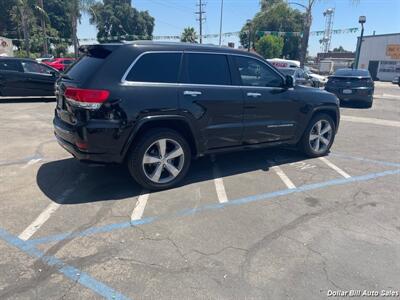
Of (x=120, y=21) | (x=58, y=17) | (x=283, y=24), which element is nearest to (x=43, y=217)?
(x=283, y=24)

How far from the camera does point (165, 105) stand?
406 cm

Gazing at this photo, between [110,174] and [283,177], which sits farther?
[283,177]

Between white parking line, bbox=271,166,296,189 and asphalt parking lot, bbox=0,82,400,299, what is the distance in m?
0.02

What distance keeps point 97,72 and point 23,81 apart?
28.8ft

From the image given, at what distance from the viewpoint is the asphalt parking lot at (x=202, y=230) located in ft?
8.67

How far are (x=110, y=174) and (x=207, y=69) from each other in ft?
6.85

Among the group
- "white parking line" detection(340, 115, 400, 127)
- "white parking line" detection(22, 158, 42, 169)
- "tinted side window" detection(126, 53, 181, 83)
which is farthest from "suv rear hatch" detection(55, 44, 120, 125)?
"white parking line" detection(340, 115, 400, 127)

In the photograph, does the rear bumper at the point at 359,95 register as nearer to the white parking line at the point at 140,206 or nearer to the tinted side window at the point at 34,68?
the tinted side window at the point at 34,68

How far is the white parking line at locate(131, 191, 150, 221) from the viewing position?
3682 mm

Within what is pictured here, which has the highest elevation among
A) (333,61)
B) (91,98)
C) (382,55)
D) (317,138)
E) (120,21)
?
(120,21)

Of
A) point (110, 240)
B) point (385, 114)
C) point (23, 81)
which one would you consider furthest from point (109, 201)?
point (385, 114)

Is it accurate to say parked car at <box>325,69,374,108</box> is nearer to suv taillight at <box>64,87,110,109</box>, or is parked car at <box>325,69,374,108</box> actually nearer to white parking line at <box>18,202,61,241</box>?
suv taillight at <box>64,87,110,109</box>

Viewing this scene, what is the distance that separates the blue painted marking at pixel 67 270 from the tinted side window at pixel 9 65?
935 cm

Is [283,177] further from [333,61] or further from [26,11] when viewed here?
[333,61]
